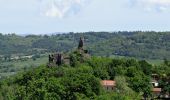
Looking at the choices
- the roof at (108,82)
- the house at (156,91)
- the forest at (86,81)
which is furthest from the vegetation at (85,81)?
the house at (156,91)

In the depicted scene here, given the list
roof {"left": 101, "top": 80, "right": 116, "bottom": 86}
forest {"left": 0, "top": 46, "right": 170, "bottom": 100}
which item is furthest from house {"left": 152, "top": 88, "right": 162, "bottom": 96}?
roof {"left": 101, "top": 80, "right": 116, "bottom": 86}

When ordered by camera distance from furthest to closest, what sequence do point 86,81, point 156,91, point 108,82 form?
point 108,82 → point 156,91 → point 86,81

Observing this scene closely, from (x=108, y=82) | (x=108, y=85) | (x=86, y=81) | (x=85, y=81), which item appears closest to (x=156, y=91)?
(x=108, y=82)

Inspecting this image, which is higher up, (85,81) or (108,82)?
(85,81)

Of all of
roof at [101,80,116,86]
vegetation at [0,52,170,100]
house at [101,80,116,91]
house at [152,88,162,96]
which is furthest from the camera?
house at [152,88,162,96]

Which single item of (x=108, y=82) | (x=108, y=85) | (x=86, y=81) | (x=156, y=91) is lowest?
(x=156, y=91)

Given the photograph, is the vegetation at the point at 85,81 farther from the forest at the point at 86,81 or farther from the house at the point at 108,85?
the house at the point at 108,85

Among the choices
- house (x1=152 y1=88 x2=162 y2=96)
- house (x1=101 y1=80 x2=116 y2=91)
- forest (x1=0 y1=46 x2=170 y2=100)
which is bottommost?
house (x1=152 y1=88 x2=162 y2=96)

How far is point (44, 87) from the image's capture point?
108625mm

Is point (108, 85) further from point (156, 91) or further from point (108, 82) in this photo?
point (156, 91)

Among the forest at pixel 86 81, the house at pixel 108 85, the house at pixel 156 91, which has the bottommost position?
the house at pixel 156 91

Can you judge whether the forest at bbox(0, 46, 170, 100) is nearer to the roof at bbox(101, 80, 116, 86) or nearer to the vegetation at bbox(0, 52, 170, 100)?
the vegetation at bbox(0, 52, 170, 100)

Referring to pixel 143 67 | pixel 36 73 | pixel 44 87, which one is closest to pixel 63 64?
pixel 36 73

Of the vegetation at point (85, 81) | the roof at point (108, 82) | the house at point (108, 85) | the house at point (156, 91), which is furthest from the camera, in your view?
the house at point (156, 91)
